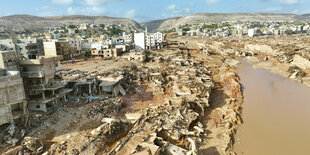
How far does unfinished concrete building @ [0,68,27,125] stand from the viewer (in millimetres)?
12289

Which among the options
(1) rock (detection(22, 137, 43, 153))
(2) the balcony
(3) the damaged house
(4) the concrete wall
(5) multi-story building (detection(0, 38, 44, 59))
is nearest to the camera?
(1) rock (detection(22, 137, 43, 153))

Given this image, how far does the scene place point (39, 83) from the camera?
1662 centimetres

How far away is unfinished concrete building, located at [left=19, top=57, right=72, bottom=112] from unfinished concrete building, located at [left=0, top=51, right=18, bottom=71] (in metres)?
0.90

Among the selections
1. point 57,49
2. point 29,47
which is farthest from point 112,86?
point 29,47

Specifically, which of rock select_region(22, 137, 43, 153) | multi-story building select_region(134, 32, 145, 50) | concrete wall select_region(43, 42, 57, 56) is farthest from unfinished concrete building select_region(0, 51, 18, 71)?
multi-story building select_region(134, 32, 145, 50)

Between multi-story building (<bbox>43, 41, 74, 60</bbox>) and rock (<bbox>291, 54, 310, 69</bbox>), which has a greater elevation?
multi-story building (<bbox>43, 41, 74, 60</bbox>)

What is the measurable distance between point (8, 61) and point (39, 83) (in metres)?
→ 2.95

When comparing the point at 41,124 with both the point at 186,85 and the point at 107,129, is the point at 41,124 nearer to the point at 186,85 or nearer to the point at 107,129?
the point at 107,129

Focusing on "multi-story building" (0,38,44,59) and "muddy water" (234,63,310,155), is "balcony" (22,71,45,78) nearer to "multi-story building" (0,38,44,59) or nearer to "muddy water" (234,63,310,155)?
"muddy water" (234,63,310,155)

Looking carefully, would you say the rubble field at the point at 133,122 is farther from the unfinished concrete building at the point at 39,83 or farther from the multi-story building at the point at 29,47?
the multi-story building at the point at 29,47

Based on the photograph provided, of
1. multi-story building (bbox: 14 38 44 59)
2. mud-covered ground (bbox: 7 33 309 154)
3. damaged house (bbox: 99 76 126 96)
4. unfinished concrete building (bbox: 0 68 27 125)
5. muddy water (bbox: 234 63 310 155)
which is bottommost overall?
muddy water (bbox: 234 63 310 155)

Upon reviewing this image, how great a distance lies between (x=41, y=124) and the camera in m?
14.7

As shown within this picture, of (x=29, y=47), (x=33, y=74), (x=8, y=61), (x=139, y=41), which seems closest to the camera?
(x=8, y=61)

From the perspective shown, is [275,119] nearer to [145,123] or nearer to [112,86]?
[145,123]
